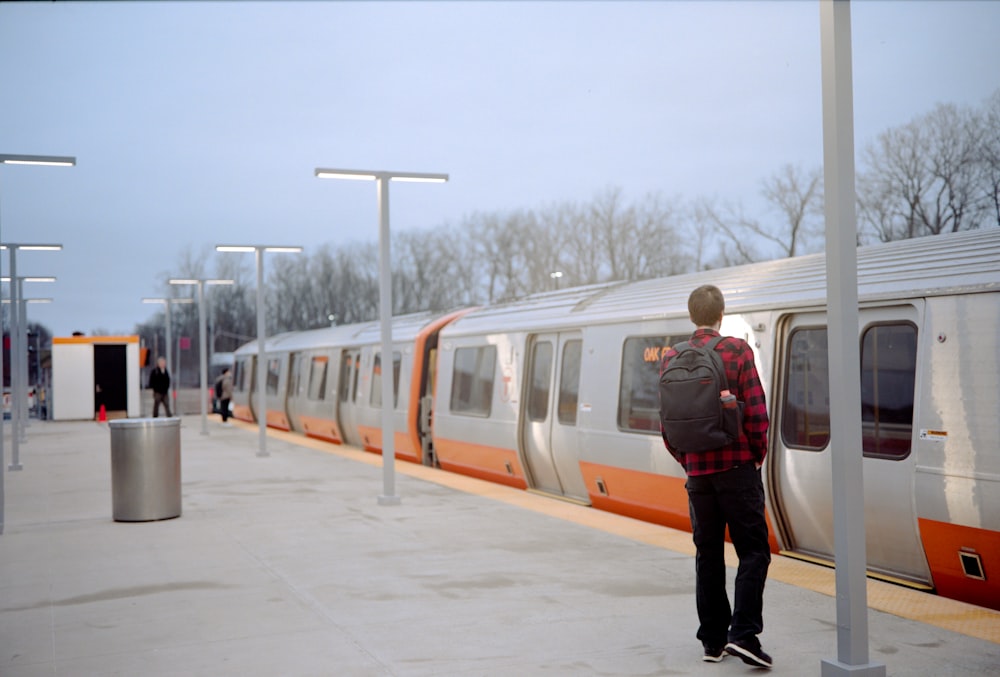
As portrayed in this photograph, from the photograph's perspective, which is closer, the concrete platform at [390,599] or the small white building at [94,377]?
the concrete platform at [390,599]

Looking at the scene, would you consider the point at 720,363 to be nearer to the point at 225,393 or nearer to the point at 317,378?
the point at 317,378

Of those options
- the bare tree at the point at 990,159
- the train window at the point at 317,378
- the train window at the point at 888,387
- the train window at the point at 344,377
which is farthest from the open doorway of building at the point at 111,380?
the train window at the point at 888,387

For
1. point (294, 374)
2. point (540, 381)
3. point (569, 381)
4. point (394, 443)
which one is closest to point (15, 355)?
point (294, 374)

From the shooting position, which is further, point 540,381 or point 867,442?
point 540,381

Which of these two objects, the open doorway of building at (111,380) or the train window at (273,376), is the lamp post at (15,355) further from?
the open doorway of building at (111,380)

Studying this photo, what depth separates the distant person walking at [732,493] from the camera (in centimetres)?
533

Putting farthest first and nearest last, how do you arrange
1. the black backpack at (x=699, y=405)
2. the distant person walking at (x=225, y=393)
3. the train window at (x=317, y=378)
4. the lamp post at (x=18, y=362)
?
the distant person walking at (x=225, y=393) < the train window at (x=317, y=378) < the lamp post at (x=18, y=362) < the black backpack at (x=699, y=405)

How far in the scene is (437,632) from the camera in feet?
20.8

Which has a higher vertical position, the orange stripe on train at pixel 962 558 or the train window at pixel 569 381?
the train window at pixel 569 381

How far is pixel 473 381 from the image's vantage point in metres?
15.8

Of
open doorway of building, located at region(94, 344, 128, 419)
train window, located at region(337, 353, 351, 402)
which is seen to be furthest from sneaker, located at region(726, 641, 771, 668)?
open doorway of building, located at region(94, 344, 128, 419)

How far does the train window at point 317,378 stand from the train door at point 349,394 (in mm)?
1615

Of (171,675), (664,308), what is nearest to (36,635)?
(171,675)

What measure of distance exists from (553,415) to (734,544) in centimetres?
777
